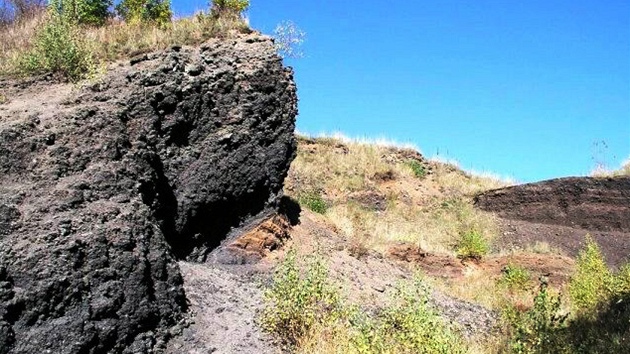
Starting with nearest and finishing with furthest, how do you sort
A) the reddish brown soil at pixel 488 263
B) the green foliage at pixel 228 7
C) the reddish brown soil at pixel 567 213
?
the green foliage at pixel 228 7
the reddish brown soil at pixel 488 263
the reddish brown soil at pixel 567 213

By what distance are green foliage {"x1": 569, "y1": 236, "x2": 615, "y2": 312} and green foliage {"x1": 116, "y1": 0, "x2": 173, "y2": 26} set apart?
8428 millimetres

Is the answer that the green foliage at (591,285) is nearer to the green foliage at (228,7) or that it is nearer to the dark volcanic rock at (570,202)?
the green foliage at (228,7)

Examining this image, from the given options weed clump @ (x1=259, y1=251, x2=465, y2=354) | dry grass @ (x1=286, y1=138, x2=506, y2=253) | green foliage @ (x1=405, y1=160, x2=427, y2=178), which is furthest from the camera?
green foliage @ (x1=405, y1=160, x2=427, y2=178)

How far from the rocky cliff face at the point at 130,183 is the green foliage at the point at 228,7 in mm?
923

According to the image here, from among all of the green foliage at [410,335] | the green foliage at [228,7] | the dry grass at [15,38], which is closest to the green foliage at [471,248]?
the green foliage at [228,7]

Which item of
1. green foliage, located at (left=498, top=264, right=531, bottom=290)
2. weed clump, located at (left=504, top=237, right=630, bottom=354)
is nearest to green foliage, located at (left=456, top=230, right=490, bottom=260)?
green foliage, located at (left=498, top=264, right=531, bottom=290)

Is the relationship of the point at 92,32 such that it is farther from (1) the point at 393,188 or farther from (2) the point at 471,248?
(1) the point at 393,188

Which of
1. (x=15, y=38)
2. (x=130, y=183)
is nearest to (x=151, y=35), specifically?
(x=15, y=38)

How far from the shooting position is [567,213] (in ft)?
70.4

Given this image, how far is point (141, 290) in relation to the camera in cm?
607

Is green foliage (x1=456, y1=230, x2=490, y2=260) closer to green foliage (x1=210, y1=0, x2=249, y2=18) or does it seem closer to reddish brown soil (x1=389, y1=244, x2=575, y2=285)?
reddish brown soil (x1=389, y1=244, x2=575, y2=285)

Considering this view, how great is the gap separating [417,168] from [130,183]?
19.5 meters

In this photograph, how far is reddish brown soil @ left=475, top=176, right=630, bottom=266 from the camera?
752 inches

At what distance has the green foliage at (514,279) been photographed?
13.0m
